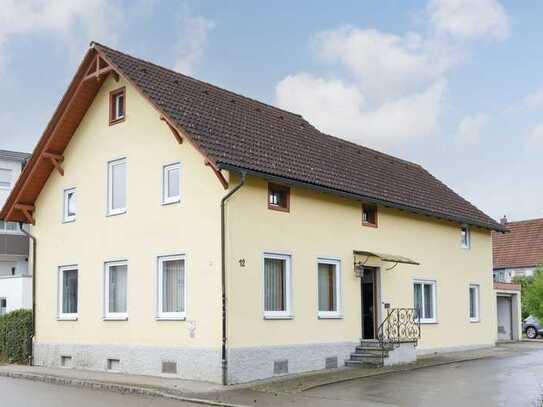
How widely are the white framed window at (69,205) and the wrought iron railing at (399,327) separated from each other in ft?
31.4

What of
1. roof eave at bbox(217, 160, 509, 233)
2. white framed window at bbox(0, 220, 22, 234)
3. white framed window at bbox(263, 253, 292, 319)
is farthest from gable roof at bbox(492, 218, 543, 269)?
white framed window at bbox(263, 253, 292, 319)

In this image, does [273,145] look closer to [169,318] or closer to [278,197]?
[278,197]

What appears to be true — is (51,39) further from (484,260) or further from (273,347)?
(484,260)

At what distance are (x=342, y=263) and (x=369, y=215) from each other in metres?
2.24

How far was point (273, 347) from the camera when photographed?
1853 cm

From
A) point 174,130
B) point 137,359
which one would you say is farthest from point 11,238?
point 174,130

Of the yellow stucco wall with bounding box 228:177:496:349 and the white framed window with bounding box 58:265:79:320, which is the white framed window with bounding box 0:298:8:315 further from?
the yellow stucco wall with bounding box 228:177:496:349

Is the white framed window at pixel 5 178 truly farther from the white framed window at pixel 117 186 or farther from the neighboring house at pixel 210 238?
the white framed window at pixel 117 186

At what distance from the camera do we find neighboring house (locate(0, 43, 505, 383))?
18109 mm

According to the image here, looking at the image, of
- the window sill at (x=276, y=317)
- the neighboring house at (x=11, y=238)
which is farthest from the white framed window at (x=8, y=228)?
the window sill at (x=276, y=317)

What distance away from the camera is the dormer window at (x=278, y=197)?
19.1 meters

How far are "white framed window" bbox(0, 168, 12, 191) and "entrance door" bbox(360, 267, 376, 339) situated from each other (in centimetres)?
2909

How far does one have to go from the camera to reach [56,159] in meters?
23.0

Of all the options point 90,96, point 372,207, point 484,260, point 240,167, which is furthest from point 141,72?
point 484,260
